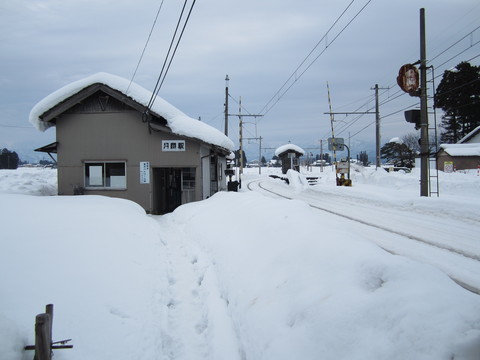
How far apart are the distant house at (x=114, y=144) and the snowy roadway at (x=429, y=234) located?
7.28 metres

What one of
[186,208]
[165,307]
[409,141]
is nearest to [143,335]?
[165,307]

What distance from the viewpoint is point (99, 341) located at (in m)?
3.53

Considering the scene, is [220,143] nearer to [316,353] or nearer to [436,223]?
[436,223]

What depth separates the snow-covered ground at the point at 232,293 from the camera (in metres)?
2.78

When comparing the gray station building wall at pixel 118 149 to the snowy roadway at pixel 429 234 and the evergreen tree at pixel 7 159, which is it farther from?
the evergreen tree at pixel 7 159

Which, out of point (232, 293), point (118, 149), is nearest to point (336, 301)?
point (232, 293)

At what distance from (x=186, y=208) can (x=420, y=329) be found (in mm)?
11061

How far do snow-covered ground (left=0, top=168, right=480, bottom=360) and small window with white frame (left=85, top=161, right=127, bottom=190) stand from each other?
736cm

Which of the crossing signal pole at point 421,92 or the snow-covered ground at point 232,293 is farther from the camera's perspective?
the crossing signal pole at point 421,92

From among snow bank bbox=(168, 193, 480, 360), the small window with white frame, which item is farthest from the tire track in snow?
the small window with white frame

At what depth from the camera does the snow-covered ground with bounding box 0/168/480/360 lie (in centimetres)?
278

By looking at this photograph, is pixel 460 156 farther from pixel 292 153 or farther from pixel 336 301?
pixel 336 301

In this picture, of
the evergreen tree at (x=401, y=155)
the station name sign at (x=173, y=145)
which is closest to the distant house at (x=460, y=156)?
the evergreen tree at (x=401, y=155)

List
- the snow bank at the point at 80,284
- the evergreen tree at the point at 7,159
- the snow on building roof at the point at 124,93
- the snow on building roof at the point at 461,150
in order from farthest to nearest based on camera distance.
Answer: the evergreen tree at the point at 7,159 → the snow on building roof at the point at 461,150 → the snow on building roof at the point at 124,93 → the snow bank at the point at 80,284
